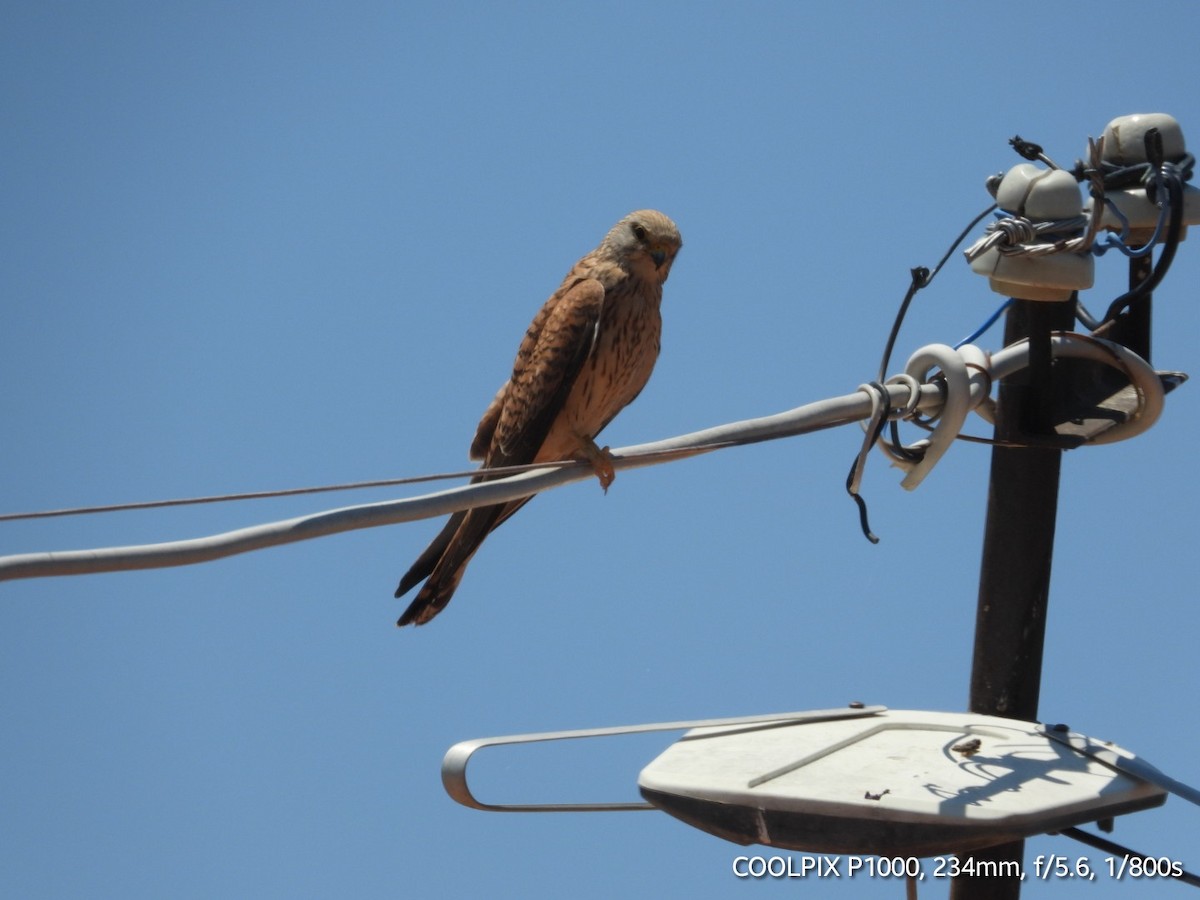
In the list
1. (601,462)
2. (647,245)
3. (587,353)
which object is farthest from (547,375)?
(601,462)

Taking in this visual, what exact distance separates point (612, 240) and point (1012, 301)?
5.89 ft

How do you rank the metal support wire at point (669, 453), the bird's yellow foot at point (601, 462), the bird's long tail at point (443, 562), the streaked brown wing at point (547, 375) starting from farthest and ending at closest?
the streaked brown wing at point (547, 375) → the bird's long tail at point (443, 562) → the bird's yellow foot at point (601, 462) → the metal support wire at point (669, 453)

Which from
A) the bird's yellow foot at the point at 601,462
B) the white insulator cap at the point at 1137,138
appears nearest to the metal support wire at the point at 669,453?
the bird's yellow foot at the point at 601,462

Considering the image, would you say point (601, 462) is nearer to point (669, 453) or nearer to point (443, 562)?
point (669, 453)

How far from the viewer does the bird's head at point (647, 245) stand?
504cm

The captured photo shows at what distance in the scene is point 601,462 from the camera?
10.3 feet

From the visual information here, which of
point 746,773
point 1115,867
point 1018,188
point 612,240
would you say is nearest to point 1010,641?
point 1115,867

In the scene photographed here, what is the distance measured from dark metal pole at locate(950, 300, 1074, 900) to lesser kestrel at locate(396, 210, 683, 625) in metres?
1.48

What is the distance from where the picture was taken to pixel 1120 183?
3.68m

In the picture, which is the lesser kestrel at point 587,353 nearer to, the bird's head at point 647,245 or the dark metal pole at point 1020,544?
the bird's head at point 647,245

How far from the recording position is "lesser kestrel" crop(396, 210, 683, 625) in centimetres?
480

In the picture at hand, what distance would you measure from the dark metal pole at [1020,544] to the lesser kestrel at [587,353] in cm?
148

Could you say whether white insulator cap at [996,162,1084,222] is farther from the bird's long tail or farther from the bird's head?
the bird's long tail

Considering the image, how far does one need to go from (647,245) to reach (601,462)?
6.69 ft
